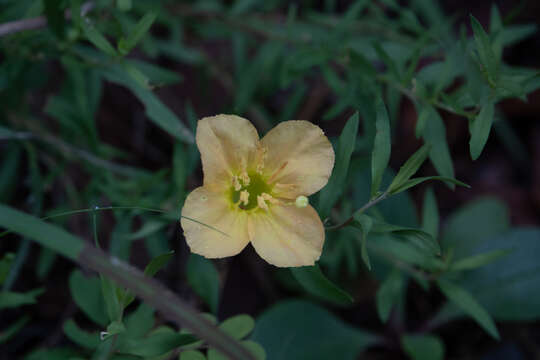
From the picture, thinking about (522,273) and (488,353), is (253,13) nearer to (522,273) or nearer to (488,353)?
(522,273)

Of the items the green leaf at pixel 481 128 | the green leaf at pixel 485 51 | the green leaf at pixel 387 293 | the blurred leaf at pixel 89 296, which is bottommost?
the green leaf at pixel 387 293

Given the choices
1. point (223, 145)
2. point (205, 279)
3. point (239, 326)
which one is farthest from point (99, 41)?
point (239, 326)

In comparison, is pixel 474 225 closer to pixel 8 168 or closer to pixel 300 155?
pixel 300 155

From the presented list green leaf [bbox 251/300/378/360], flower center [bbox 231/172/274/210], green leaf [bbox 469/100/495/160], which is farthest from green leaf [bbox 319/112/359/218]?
green leaf [bbox 251/300/378/360]

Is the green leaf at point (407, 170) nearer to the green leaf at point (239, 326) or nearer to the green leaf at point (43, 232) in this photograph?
the green leaf at point (239, 326)

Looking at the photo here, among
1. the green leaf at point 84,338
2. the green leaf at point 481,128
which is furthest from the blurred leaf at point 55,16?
the green leaf at point 481,128
